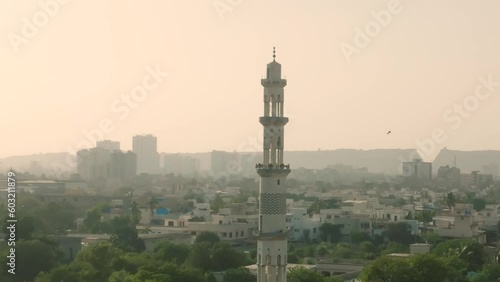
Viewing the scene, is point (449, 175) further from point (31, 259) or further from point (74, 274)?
point (74, 274)

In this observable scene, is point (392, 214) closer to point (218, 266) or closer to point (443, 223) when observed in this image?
point (443, 223)

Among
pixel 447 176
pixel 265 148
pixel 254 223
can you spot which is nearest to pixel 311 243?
pixel 254 223

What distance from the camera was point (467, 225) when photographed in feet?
162

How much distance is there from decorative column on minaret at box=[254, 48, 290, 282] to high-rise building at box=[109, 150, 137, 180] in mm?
102487

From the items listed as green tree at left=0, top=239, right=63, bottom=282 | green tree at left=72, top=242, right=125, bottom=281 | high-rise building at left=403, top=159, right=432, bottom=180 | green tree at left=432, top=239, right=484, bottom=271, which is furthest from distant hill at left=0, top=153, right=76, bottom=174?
green tree at left=72, top=242, right=125, bottom=281

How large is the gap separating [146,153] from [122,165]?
43.9 m

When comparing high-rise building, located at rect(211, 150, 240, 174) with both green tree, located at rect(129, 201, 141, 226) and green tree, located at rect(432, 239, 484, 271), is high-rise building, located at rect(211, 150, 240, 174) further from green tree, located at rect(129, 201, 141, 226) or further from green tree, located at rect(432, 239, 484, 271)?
green tree, located at rect(432, 239, 484, 271)

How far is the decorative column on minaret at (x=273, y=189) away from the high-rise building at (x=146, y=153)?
139 meters

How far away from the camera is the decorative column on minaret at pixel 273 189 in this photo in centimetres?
1797

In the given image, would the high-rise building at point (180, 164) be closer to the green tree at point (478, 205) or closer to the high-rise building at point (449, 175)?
the high-rise building at point (449, 175)

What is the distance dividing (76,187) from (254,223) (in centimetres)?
3457

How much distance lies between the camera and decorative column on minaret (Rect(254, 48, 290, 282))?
18.0 meters

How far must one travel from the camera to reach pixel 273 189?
18297 millimetres

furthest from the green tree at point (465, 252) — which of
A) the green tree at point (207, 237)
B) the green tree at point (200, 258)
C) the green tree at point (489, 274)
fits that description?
the green tree at point (207, 237)
